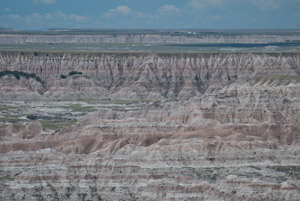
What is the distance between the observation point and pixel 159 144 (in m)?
108

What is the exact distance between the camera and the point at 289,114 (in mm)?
128375

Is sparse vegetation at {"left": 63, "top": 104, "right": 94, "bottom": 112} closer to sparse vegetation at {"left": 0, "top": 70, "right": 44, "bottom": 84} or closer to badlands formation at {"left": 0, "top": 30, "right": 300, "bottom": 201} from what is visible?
badlands formation at {"left": 0, "top": 30, "right": 300, "bottom": 201}

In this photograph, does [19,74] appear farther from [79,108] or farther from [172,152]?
[172,152]

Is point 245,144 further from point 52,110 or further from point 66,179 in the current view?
point 52,110

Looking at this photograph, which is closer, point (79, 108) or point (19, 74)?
point (79, 108)

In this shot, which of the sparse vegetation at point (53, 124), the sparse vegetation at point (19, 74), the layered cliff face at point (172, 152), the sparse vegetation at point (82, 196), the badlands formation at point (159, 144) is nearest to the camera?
the sparse vegetation at point (82, 196)

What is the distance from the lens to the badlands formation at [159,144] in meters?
87.5

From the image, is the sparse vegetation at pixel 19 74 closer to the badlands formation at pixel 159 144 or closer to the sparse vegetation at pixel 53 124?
the badlands formation at pixel 159 144

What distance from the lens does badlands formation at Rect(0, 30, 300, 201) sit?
3445 inches

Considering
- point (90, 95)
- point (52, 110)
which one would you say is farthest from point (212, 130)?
point (90, 95)

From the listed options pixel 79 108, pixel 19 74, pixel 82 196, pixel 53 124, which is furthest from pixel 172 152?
pixel 19 74

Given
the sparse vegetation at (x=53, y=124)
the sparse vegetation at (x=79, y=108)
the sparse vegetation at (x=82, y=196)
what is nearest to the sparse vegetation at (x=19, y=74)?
the sparse vegetation at (x=79, y=108)

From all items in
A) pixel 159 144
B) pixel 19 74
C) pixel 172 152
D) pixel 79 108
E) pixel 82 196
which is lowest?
pixel 79 108

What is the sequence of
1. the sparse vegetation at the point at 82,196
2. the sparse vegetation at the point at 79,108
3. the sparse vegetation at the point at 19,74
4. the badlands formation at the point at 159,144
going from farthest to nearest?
1. the sparse vegetation at the point at 19,74
2. the sparse vegetation at the point at 79,108
3. the badlands formation at the point at 159,144
4. the sparse vegetation at the point at 82,196
